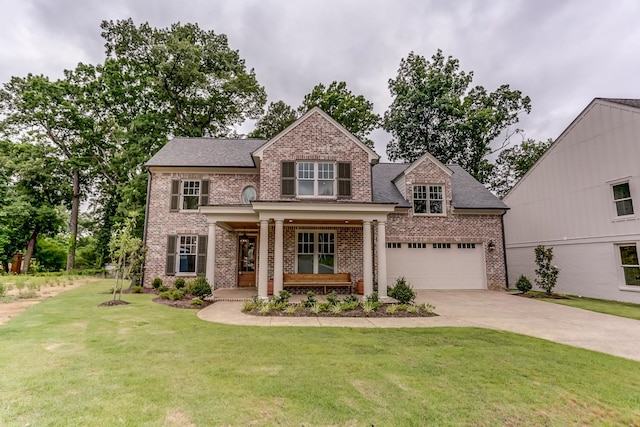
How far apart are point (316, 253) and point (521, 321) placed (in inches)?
297

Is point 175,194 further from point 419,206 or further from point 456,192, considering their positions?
point 456,192

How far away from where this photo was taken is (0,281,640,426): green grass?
322 cm

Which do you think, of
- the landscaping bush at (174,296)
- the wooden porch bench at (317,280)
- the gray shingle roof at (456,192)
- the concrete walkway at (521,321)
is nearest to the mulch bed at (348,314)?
the concrete walkway at (521,321)

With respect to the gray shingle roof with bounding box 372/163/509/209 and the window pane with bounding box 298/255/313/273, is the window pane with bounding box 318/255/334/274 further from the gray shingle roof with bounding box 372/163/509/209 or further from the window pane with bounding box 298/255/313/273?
the gray shingle roof with bounding box 372/163/509/209

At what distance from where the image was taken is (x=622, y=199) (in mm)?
12336

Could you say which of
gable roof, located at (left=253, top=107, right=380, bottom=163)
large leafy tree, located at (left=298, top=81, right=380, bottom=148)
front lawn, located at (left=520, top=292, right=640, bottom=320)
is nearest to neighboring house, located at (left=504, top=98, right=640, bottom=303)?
front lawn, located at (left=520, top=292, right=640, bottom=320)

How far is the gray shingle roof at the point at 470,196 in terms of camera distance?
1580cm

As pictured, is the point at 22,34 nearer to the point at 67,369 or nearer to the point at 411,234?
A: the point at 67,369

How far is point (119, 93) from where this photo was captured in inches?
950

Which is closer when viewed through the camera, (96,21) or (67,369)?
(67,369)

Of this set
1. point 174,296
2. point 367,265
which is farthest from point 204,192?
point 367,265

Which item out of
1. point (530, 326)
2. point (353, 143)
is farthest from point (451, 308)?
point (353, 143)

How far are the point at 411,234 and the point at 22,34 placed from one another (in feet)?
64.0

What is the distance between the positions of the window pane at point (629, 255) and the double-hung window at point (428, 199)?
6.95m
